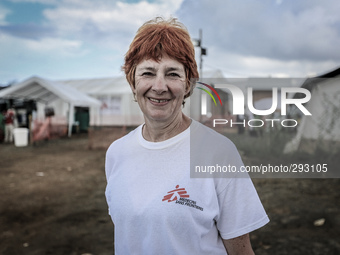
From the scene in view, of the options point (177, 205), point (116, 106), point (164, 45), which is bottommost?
point (177, 205)

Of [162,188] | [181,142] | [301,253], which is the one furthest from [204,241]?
[301,253]

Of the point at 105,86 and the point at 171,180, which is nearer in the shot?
the point at 171,180

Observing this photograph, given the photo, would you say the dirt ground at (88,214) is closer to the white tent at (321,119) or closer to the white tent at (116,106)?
the white tent at (321,119)

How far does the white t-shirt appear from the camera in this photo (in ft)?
4.95

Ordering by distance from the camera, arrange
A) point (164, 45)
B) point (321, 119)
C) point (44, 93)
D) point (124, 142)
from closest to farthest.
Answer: point (164, 45) < point (124, 142) < point (321, 119) < point (44, 93)

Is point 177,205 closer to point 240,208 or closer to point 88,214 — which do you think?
point 240,208

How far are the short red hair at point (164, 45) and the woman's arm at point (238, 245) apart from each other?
2.91ft

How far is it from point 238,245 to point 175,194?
1.41 feet

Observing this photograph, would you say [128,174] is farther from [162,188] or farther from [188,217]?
[188,217]

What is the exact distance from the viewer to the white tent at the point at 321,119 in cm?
849

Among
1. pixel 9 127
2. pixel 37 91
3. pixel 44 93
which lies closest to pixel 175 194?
pixel 9 127

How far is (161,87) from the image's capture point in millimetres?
1654

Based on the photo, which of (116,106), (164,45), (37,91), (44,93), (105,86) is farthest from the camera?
(105,86)

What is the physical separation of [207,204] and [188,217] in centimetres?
12
